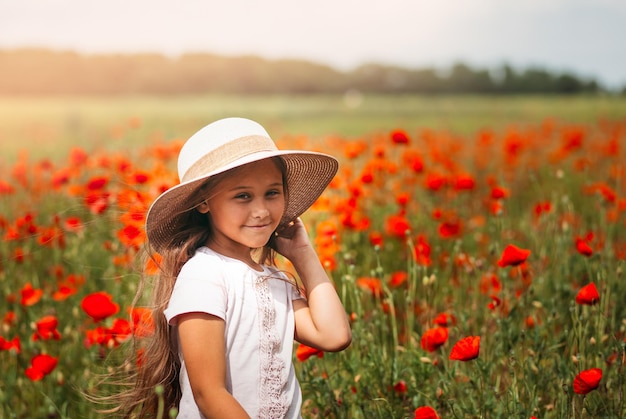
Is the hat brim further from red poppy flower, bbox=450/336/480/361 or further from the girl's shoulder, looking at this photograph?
red poppy flower, bbox=450/336/480/361

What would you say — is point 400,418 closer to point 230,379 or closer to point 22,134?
point 230,379

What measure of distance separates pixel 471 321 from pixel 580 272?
0.82 m

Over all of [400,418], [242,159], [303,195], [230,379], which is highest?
[242,159]

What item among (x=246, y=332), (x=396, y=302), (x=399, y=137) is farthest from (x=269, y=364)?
(x=399, y=137)

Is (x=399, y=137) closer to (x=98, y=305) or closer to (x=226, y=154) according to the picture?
(x=98, y=305)

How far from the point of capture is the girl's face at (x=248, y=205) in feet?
4.65

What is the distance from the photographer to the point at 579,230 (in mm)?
3463

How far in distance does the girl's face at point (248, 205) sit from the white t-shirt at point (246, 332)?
0.07 metres

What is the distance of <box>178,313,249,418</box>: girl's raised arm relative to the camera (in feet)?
4.29

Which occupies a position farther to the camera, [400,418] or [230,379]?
[400,418]

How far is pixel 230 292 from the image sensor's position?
1393 millimetres

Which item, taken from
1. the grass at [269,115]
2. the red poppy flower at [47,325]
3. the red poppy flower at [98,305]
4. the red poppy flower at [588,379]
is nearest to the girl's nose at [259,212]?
the red poppy flower at [98,305]

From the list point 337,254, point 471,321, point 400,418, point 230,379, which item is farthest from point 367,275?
point 230,379

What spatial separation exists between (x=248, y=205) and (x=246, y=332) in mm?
241
